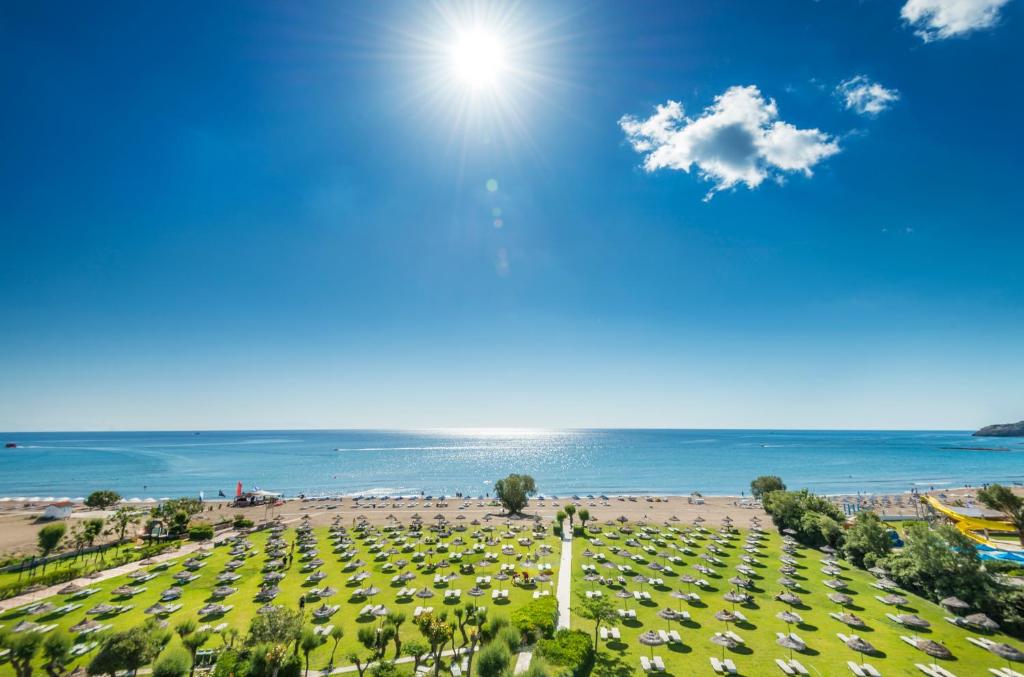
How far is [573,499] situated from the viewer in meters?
91.9

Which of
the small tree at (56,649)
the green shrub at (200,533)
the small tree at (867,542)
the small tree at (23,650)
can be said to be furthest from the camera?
the green shrub at (200,533)

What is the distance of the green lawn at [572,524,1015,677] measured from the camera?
2591 cm

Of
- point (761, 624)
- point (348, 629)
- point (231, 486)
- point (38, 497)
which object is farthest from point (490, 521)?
point (38, 497)

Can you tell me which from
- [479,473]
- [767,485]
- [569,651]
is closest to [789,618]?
[569,651]

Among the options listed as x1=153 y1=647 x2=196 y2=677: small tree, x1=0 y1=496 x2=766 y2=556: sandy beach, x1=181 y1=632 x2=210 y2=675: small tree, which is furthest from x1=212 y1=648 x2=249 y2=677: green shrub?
x1=0 y1=496 x2=766 y2=556: sandy beach

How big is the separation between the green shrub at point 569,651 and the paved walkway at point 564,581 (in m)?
4.25

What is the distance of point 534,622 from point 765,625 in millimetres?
18448

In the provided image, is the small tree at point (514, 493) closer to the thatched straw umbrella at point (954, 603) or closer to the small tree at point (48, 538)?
the thatched straw umbrella at point (954, 603)

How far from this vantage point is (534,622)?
2730 centimetres

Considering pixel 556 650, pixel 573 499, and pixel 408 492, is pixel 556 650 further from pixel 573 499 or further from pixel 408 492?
pixel 408 492

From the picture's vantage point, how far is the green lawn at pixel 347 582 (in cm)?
3177

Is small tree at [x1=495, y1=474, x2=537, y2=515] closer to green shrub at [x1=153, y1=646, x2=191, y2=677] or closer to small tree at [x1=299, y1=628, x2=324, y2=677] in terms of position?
small tree at [x1=299, y1=628, x2=324, y2=677]

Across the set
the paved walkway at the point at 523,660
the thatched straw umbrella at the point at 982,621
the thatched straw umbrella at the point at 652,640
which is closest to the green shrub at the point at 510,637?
the paved walkway at the point at 523,660

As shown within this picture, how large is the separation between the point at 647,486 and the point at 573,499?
3604 cm
